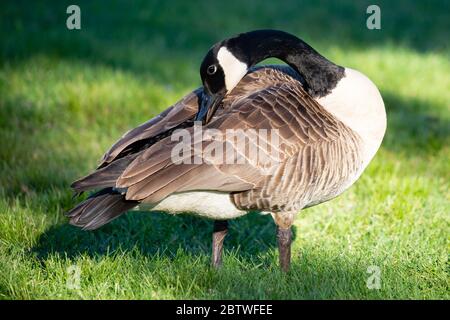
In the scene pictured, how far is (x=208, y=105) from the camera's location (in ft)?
13.4

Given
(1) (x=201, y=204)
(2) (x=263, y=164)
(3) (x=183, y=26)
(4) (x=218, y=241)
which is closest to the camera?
(2) (x=263, y=164)

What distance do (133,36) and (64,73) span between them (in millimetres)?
1845

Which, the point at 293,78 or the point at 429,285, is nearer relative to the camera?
the point at 429,285

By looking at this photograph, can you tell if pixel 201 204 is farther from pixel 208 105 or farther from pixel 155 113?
pixel 155 113

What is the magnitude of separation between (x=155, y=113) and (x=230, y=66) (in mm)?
3256

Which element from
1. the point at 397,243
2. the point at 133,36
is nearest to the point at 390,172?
the point at 397,243

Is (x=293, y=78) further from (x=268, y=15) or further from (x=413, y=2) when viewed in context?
(x=413, y=2)

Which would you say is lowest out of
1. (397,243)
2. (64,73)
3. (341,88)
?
(397,243)

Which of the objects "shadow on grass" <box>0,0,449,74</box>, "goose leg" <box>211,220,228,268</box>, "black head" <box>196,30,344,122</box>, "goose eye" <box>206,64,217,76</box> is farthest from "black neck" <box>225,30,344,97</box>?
"shadow on grass" <box>0,0,449,74</box>

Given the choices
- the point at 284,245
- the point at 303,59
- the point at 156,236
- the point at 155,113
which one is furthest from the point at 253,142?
the point at 155,113

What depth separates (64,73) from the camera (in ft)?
→ 25.6

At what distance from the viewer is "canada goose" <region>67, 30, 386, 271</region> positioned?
384 centimetres

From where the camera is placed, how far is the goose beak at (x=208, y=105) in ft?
13.3

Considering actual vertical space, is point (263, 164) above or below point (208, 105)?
below
